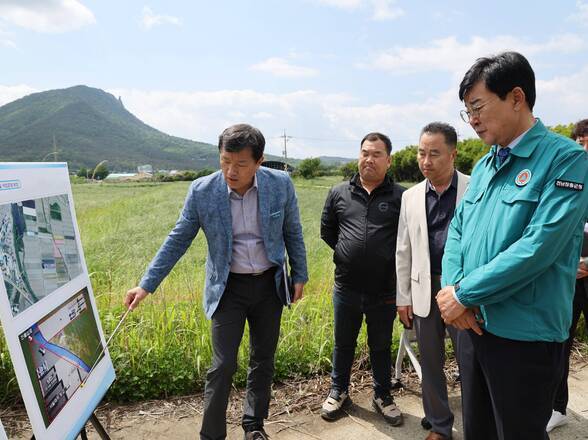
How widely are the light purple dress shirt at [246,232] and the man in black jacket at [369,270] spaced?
68cm

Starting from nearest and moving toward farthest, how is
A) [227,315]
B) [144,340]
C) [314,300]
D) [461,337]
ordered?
[461,337], [227,315], [144,340], [314,300]

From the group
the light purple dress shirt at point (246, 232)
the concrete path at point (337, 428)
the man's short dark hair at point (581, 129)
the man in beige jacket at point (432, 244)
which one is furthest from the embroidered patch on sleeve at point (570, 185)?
the concrete path at point (337, 428)

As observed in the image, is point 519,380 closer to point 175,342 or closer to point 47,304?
point 47,304

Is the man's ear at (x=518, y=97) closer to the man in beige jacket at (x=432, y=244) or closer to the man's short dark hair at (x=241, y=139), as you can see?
the man in beige jacket at (x=432, y=244)

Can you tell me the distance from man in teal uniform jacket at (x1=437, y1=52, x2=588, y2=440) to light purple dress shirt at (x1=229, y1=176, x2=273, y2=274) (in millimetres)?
1187

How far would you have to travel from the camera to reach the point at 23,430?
264 cm

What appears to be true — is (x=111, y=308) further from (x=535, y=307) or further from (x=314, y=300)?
(x=535, y=307)

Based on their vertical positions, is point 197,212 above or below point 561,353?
above

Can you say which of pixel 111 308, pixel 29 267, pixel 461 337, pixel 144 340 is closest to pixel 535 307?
pixel 461 337

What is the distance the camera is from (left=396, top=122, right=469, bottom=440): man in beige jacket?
2623 millimetres

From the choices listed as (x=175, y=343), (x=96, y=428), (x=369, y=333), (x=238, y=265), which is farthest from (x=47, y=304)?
(x=369, y=333)

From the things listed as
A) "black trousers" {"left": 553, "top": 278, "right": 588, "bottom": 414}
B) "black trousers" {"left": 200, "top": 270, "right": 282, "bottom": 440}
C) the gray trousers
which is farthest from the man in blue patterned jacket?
"black trousers" {"left": 553, "top": 278, "right": 588, "bottom": 414}

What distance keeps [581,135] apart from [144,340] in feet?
11.3

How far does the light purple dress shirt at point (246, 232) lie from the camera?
2.56m
